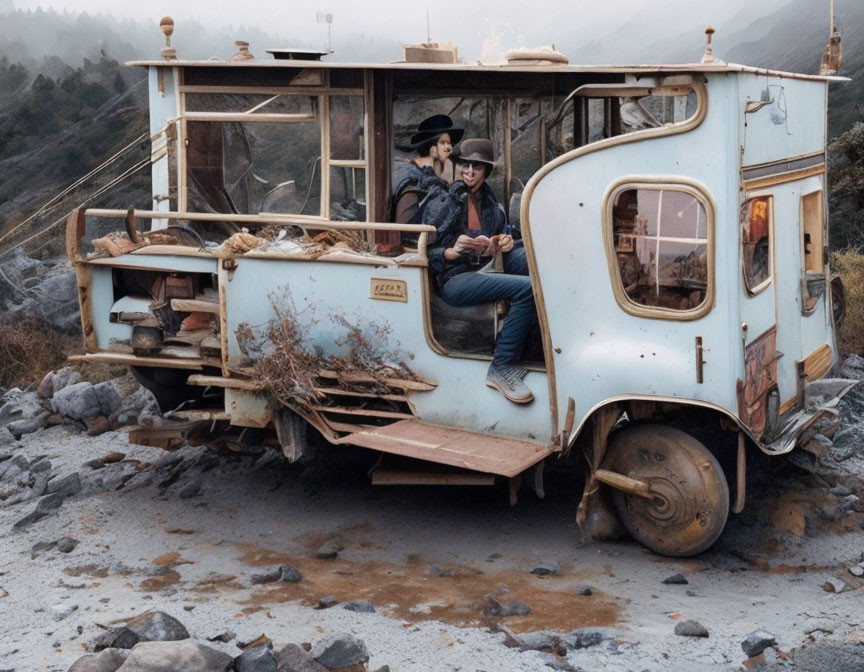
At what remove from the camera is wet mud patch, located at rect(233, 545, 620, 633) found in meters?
6.29

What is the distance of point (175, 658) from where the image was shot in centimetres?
539

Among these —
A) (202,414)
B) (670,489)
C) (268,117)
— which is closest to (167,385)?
(202,414)

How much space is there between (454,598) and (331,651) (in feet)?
3.59

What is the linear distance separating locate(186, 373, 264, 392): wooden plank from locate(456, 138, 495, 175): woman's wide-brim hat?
1965mm

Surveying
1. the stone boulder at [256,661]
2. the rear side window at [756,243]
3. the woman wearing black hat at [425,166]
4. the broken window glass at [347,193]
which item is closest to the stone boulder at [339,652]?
the stone boulder at [256,661]

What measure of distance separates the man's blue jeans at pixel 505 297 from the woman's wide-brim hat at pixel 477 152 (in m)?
0.73

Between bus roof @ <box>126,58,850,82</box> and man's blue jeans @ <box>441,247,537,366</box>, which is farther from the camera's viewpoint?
man's blue jeans @ <box>441,247,537,366</box>

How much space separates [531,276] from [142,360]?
9.43 ft

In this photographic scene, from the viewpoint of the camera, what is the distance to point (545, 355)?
7008mm

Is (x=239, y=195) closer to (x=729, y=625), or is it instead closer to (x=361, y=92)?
(x=361, y=92)

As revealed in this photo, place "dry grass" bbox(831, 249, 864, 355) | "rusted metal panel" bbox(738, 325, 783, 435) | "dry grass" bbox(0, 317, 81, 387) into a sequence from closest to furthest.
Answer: "rusted metal panel" bbox(738, 325, 783, 435)
"dry grass" bbox(831, 249, 864, 355)
"dry grass" bbox(0, 317, 81, 387)

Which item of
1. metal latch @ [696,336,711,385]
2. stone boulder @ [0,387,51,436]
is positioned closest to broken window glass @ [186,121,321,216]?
metal latch @ [696,336,711,385]

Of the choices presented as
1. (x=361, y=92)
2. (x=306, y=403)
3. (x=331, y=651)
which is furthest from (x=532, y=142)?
(x=331, y=651)

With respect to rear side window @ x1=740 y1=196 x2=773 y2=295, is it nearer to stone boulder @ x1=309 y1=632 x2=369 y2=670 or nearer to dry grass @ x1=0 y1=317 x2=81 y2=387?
stone boulder @ x1=309 y1=632 x2=369 y2=670
